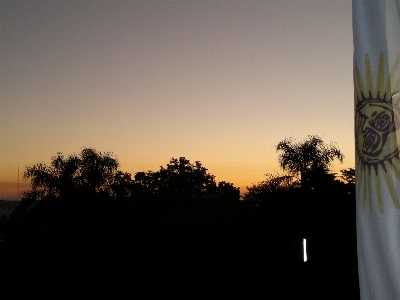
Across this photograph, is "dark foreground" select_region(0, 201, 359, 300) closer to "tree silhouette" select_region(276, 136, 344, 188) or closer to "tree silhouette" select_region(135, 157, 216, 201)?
"tree silhouette" select_region(276, 136, 344, 188)

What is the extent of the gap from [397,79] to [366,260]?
49 cm

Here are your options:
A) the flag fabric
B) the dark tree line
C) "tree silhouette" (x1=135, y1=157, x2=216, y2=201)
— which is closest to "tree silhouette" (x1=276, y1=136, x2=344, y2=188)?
the dark tree line

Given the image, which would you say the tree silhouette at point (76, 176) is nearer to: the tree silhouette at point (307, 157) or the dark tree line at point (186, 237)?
the dark tree line at point (186, 237)

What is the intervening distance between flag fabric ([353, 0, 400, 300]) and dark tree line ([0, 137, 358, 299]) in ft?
37.7

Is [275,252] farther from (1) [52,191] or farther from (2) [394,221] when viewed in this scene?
(2) [394,221]

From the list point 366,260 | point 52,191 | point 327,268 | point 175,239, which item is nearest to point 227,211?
point 175,239

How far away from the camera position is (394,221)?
1.19 metres

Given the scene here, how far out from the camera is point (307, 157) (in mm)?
20000

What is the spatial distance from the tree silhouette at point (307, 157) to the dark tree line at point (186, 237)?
5 centimetres

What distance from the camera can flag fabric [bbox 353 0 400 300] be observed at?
120cm

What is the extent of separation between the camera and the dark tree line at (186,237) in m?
16.1

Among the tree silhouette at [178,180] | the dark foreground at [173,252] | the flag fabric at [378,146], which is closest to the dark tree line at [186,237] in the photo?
the dark foreground at [173,252]

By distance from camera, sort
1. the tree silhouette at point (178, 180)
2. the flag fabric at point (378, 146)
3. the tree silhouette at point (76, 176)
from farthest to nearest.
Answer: the tree silhouette at point (178, 180), the tree silhouette at point (76, 176), the flag fabric at point (378, 146)

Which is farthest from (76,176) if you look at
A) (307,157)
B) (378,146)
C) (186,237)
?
(378,146)
